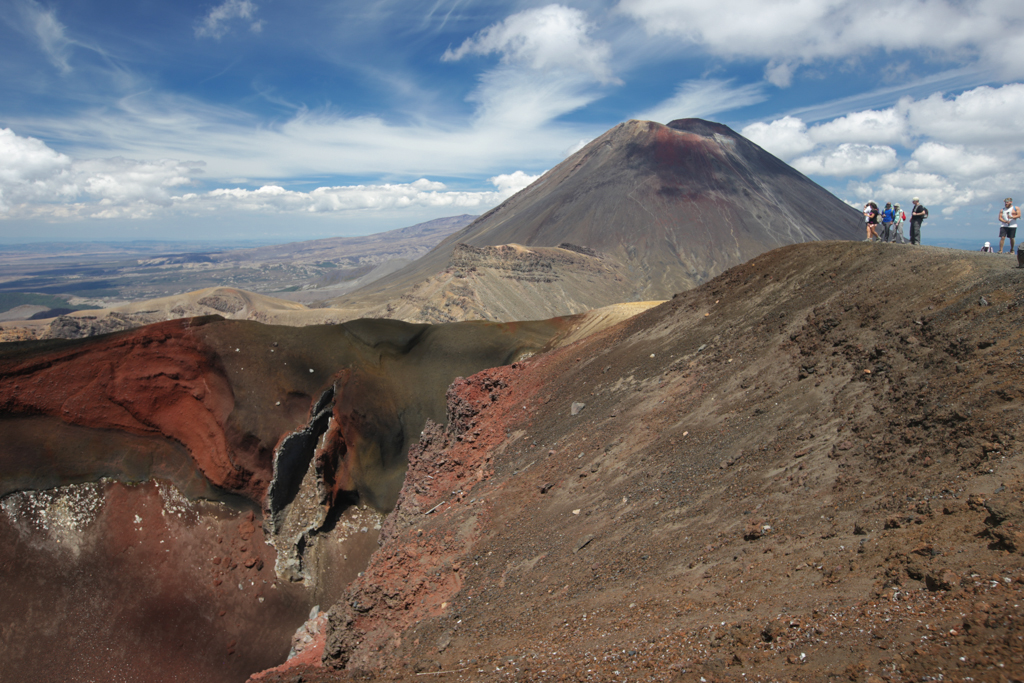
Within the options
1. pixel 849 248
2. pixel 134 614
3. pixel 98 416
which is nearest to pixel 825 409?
pixel 849 248

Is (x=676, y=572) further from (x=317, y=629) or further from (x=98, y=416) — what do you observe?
(x=98, y=416)

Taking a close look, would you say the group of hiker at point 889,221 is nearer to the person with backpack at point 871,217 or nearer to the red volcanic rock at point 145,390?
the person with backpack at point 871,217

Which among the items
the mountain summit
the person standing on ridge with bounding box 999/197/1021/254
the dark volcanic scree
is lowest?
the dark volcanic scree

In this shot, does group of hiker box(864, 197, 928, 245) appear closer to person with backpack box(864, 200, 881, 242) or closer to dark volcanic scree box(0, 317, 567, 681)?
person with backpack box(864, 200, 881, 242)

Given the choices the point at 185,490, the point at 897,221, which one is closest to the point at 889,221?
the point at 897,221

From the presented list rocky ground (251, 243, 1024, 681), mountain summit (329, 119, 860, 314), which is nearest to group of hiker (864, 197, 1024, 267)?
rocky ground (251, 243, 1024, 681)
